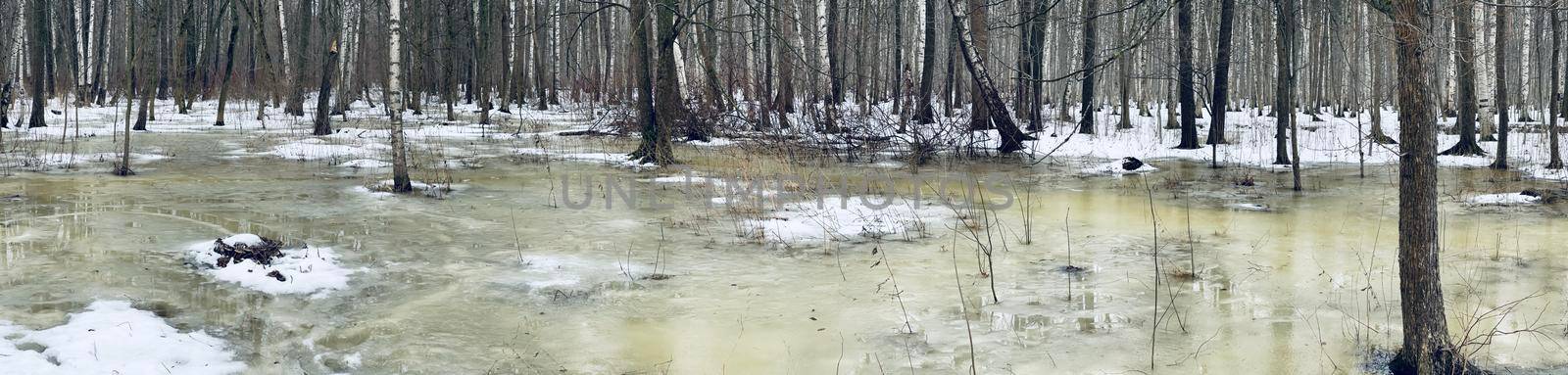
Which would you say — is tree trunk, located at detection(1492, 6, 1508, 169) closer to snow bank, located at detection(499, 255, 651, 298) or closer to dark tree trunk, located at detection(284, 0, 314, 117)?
snow bank, located at detection(499, 255, 651, 298)

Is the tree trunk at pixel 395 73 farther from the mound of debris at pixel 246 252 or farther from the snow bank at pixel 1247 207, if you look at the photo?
the snow bank at pixel 1247 207

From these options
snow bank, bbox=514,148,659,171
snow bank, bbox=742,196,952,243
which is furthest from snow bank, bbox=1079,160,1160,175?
snow bank, bbox=514,148,659,171

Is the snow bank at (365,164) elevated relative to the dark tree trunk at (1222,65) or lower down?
lower down

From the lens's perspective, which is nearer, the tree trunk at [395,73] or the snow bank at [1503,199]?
the tree trunk at [395,73]

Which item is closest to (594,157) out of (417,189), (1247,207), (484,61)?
(417,189)

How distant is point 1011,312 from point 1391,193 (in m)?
8.05

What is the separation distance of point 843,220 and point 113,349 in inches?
226

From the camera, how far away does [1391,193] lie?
12.0 m

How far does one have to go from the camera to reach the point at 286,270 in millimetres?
6926

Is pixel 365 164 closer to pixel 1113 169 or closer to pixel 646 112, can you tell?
pixel 646 112

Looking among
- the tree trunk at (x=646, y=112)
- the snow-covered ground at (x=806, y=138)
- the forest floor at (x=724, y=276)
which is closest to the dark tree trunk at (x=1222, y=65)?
the snow-covered ground at (x=806, y=138)

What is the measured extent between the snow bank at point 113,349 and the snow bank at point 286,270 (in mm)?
944

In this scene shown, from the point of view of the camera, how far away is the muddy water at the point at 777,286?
17.3ft

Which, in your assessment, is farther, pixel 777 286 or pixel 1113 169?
pixel 1113 169
